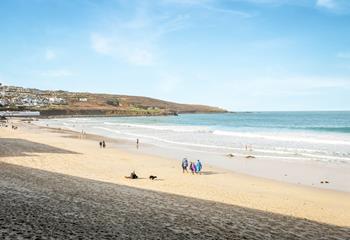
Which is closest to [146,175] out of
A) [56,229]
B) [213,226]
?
[213,226]

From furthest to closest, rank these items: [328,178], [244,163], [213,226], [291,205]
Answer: [244,163] < [328,178] < [291,205] < [213,226]

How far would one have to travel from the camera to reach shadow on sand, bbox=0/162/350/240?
9078mm

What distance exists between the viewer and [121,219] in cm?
1060

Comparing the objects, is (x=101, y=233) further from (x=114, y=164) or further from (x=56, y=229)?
(x=114, y=164)

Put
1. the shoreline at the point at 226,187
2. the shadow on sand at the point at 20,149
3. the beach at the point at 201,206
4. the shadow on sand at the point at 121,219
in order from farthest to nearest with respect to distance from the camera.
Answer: the shadow on sand at the point at 20,149, the shoreline at the point at 226,187, the beach at the point at 201,206, the shadow on sand at the point at 121,219

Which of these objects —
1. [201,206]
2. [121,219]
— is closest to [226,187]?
[201,206]

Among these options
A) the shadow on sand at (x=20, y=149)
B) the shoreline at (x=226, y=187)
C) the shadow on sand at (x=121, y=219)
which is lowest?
the shoreline at (x=226, y=187)

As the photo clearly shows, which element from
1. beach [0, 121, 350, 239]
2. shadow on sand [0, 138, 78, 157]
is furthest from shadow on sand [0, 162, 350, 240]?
shadow on sand [0, 138, 78, 157]

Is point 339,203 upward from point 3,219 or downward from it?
downward

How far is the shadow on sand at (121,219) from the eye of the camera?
9.08m

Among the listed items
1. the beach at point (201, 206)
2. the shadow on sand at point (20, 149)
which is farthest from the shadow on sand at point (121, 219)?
the shadow on sand at point (20, 149)

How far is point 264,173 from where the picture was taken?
2995cm

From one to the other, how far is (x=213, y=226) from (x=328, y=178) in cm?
1884

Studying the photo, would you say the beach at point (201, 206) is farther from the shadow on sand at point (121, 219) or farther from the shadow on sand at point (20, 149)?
the shadow on sand at point (20, 149)
